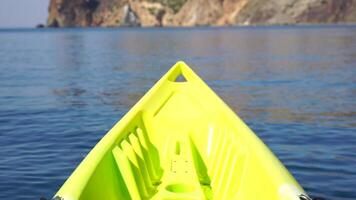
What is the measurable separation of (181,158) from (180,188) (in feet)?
4.74

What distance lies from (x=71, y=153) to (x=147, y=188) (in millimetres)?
4747

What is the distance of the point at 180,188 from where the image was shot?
22.9ft

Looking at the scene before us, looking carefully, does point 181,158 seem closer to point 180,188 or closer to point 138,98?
point 180,188

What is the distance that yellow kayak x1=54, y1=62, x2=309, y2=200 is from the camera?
18.3 ft

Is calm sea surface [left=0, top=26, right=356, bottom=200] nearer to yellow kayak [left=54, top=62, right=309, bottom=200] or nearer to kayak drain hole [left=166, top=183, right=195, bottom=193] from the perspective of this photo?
yellow kayak [left=54, top=62, right=309, bottom=200]

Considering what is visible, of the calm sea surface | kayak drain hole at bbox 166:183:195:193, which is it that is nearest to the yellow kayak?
kayak drain hole at bbox 166:183:195:193

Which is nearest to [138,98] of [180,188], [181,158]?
[181,158]

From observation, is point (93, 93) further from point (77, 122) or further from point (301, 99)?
point (301, 99)

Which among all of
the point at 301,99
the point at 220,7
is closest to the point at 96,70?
the point at 301,99

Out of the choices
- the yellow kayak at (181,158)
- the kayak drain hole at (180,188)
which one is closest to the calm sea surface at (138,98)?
the yellow kayak at (181,158)

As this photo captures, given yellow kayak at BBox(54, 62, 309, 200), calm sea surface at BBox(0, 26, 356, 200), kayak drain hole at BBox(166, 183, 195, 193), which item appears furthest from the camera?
calm sea surface at BBox(0, 26, 356, 200)

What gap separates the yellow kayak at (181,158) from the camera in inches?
219

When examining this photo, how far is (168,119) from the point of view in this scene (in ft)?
31.7

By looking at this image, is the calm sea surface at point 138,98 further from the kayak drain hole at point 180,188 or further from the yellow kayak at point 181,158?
the kayak drain hole at point 180,188
